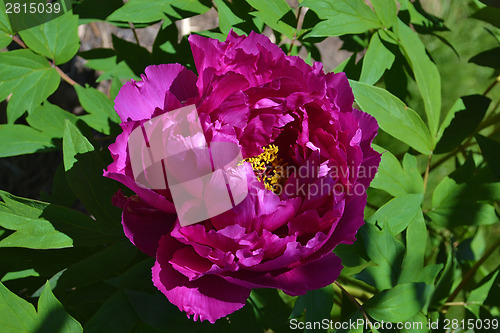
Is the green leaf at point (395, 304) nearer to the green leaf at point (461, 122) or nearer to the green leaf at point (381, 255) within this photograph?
the green leaf at point (381, 255)

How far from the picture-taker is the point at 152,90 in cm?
77

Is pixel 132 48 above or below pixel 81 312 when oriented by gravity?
above

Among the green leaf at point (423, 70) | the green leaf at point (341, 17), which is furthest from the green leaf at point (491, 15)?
the green leaf at point (341, 17)

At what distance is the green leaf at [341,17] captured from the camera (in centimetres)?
94

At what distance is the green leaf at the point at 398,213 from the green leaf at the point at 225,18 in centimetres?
48

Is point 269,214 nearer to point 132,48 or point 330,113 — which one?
point 330,113

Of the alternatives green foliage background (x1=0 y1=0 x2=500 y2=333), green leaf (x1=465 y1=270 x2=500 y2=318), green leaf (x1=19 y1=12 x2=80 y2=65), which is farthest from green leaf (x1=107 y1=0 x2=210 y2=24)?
green leaf (x1=465 y1=270 x2=500 y2=318)

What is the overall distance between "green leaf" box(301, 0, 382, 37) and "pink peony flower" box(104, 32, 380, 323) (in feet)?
0.70

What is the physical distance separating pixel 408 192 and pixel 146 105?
595 millimetres

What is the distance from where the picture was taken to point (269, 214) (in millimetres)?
684

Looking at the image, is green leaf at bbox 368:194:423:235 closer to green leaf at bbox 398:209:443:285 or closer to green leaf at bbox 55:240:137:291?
green leaf at bbox 398:209:443:285

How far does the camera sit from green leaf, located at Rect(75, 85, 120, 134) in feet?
3.91

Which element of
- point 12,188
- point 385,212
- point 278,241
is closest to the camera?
point 278,241

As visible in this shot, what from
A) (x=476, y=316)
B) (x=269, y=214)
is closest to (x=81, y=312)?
(x=269, y=214)
